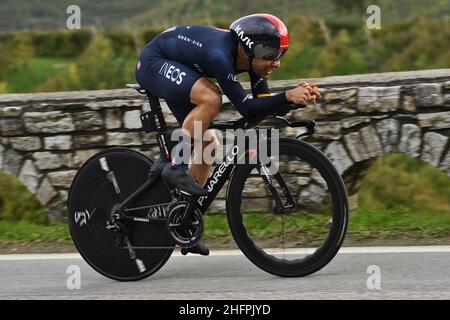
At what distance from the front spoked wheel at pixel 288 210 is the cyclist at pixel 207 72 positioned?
280mm

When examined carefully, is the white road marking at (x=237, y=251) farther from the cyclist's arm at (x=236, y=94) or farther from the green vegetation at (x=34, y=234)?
the cyclist's arm at (x=236, y=94)

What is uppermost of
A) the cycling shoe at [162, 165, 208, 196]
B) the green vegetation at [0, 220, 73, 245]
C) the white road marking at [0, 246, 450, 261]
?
the cycling shoe at [162, 165, 208, 196]

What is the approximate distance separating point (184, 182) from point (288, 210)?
2.14 feet

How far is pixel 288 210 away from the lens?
5.87 meters

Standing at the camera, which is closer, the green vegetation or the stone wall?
the stone wall

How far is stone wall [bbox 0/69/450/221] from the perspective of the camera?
7445mm

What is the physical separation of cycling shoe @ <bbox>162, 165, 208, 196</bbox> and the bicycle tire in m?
0.20

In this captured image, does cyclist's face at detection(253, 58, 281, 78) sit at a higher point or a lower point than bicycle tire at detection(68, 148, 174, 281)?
higher

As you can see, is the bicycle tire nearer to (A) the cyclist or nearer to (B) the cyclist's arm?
(A) the cyclist

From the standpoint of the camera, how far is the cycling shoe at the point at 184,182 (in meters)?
5.82

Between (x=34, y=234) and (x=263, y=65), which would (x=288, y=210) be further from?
(x=34, y=234)

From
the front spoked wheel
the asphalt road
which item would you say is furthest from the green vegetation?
the front spoked wheel

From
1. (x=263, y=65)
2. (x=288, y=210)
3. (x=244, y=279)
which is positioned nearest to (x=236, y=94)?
(x=263, y=65)

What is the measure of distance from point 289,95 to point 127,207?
1.35 m
